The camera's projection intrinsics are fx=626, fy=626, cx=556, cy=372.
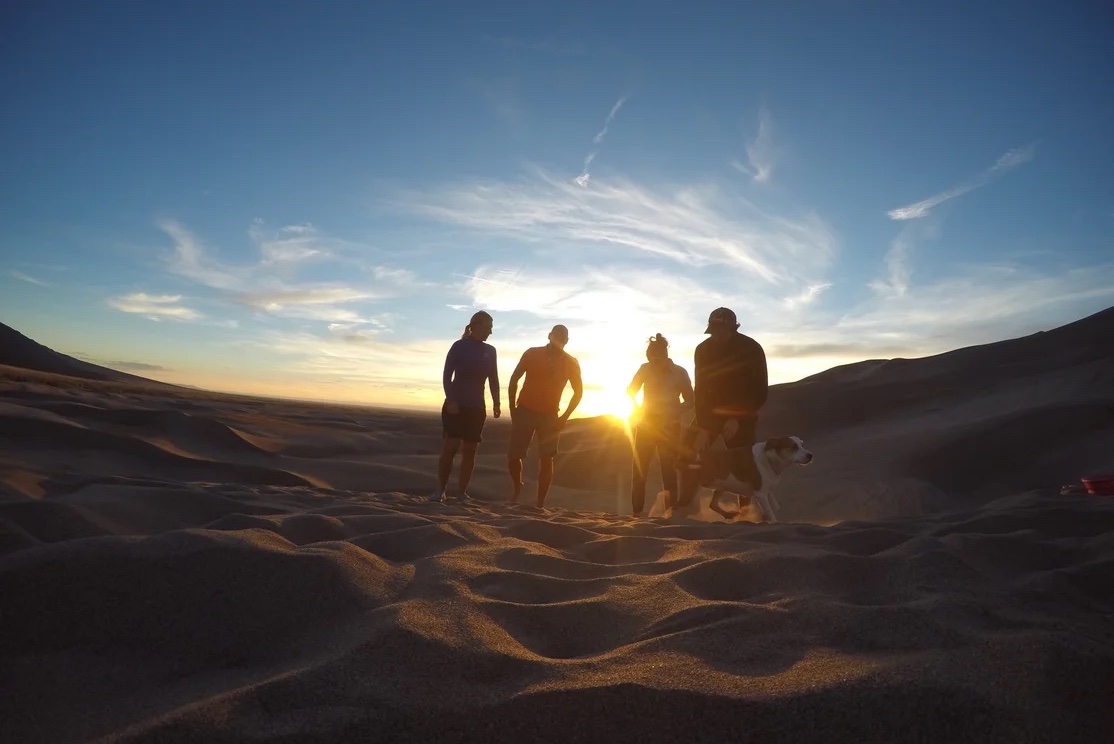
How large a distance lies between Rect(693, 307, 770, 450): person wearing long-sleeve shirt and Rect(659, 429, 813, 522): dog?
0.18 meters

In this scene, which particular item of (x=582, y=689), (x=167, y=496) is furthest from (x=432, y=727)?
(x=167, y=496)

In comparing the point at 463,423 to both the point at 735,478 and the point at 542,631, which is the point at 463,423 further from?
the point at 542,631

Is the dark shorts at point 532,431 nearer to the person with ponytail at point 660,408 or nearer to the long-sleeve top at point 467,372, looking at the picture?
the long-sleeve top at point 467,372

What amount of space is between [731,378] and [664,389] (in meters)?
0.81

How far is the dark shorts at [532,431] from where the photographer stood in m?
5.87

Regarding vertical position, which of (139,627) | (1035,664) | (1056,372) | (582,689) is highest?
(1056,372)

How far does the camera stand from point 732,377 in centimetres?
488

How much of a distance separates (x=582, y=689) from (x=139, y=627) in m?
1.34

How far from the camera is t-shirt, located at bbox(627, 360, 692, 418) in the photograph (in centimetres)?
558

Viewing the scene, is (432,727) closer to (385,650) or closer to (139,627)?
(385,650)

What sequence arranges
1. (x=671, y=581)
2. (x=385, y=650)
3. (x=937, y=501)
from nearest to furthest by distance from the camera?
(x=385, y=650), (x=671, y=581), (x=937, y=501)

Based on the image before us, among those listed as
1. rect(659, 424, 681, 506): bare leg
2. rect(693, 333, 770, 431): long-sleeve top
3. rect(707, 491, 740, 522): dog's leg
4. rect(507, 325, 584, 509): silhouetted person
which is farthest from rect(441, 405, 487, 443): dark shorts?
rect(707, 491, 740, 522): dog's leg

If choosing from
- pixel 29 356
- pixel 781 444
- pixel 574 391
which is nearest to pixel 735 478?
pixel 781 444

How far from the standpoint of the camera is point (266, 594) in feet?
6.65
